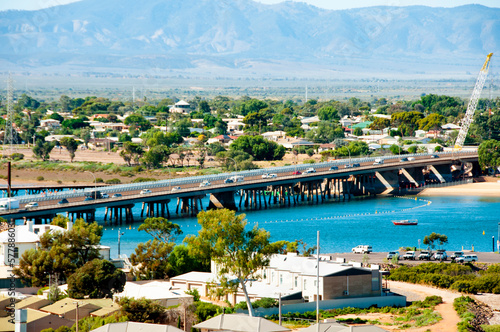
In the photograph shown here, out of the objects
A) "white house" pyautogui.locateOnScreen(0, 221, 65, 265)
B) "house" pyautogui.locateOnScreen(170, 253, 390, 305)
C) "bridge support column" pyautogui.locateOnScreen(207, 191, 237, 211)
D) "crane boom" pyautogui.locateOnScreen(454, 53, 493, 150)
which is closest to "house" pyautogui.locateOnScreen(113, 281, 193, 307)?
"house" pyautogui.locateOnScreen(170, 253, 390, 305)

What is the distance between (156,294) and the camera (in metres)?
41.6

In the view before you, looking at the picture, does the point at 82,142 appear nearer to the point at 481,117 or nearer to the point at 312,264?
the point at 481,117

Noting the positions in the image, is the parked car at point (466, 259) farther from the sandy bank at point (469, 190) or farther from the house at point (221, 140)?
the house at point (221, 140)

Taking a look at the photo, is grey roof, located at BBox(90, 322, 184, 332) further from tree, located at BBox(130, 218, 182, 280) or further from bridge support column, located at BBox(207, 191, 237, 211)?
bridge support column, located at BBox(207, 191, 237, 211)

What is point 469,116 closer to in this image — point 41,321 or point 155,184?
point 155,184

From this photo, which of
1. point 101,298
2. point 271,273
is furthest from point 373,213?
point 101,298

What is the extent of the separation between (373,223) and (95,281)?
42752mm

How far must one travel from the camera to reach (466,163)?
121688 mm

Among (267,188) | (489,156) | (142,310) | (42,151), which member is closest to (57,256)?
(142,310)

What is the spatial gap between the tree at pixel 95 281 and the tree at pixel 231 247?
183 inches

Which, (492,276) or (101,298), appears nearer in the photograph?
(101,298)

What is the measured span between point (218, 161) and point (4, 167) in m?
29.3

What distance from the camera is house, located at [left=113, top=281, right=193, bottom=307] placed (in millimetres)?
40969

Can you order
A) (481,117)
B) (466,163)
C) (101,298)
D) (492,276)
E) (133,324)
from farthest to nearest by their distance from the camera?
(481,117) < (466,163) < (492,276) < (101,298) < (133,324)
